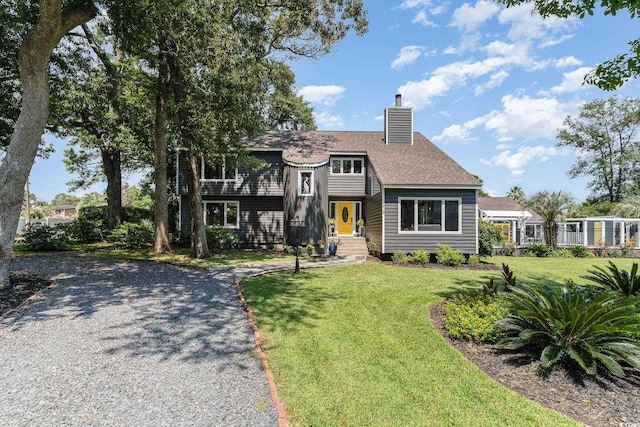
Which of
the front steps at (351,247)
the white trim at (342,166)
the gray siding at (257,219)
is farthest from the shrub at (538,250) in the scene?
the gray siding at (257,219)

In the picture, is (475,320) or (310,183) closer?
(475,320)

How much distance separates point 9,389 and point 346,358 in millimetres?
3946

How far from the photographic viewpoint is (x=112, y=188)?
19453mm

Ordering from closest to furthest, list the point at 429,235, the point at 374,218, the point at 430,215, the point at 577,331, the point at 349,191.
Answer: the point at 577,331 → the point at 429,235 → the point at 430,215 → the point at 374,218 → the point at 349,191

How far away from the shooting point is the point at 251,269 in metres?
11.4

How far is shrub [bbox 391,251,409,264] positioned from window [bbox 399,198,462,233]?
1.24 m

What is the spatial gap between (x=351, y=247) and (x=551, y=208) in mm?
14163

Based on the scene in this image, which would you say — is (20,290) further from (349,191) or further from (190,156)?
(349,191)

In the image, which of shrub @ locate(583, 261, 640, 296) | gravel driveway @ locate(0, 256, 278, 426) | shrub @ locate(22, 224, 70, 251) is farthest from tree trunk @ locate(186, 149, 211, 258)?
shrub @ locate(583, 261, 640, 296)

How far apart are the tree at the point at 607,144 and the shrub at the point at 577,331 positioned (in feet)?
134

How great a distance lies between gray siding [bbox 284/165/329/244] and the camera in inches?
676

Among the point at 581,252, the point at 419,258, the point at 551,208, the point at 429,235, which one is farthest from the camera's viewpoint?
the point at 551,208

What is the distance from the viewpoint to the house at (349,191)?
49.9 feet

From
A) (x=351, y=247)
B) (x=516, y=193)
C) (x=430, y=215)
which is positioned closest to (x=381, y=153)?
(x=430, y=215)
